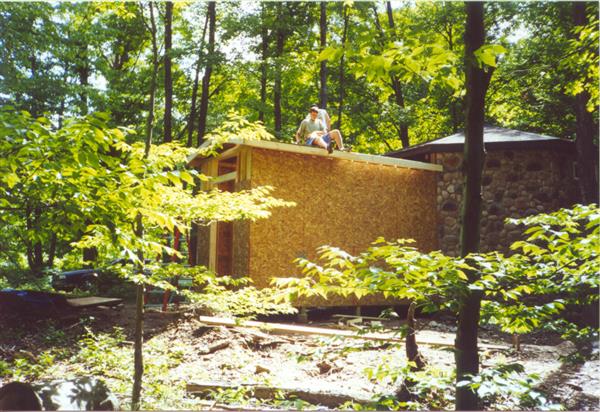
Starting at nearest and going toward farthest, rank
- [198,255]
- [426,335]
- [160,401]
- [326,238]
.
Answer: [160,401] → [426,335] → [326,238] → [198,255]

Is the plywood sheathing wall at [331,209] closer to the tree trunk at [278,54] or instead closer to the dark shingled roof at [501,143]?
the dark shingled roof at [501,143]

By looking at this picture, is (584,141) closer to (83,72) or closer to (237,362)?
(237,362)

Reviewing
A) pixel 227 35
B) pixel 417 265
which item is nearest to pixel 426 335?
pixel 417 265

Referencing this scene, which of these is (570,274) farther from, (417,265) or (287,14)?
(287,14)

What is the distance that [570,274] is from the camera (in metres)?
2.75

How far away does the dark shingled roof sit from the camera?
395 inches

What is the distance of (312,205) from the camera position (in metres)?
9.34

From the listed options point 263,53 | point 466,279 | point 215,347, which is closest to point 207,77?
point 263,53

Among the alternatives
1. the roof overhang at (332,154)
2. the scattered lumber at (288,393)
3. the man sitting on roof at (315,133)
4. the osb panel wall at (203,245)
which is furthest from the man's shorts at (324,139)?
the scattered lumber at (288,393)

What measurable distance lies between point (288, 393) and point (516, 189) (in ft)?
25.7

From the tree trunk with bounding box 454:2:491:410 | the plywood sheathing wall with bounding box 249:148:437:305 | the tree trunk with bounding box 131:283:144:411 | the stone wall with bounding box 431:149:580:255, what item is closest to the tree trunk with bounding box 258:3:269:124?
the plywood sheathing wall with bounding box 249:148:437:305

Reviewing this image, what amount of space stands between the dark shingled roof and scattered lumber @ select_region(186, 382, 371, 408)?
7079 millimetres

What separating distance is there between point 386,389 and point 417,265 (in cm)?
310

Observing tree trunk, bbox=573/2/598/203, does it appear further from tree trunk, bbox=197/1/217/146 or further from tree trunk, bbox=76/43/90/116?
tree trunk, bbox=76/43/90/116
